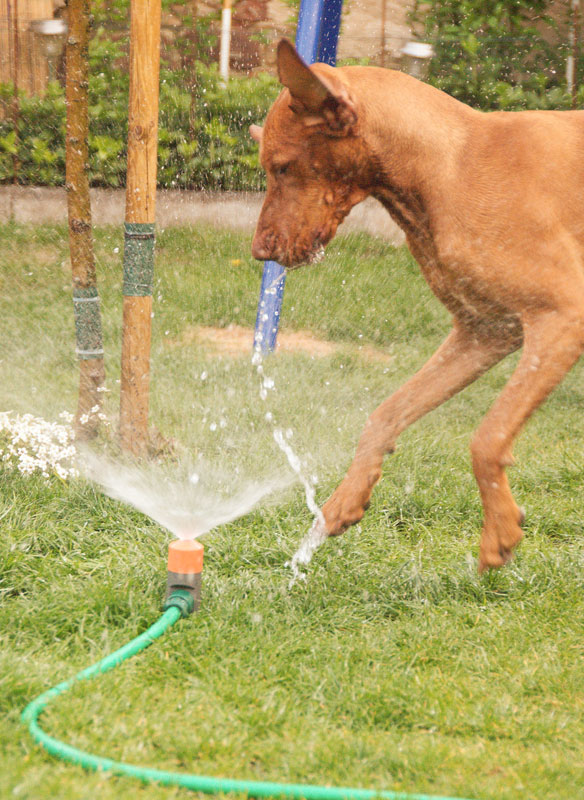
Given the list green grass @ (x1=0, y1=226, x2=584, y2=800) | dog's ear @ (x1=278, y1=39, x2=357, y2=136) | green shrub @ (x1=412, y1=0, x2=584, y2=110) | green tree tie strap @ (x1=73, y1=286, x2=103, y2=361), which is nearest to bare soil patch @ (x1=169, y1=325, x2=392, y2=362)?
green grass @ (x1=0, y1=226, x2=584, y2=800)

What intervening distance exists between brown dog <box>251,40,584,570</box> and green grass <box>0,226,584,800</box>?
431 millimetres

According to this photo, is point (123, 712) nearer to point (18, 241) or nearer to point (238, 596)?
point (238, 596)

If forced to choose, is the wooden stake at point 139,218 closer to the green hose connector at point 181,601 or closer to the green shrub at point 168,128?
the green hose connector at point 181,601

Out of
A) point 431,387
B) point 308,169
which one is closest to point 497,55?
point 431,387

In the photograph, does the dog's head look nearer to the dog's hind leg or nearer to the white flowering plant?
the dog's hind leg

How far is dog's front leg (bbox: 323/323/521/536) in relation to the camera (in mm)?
2867

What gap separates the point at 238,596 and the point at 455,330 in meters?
1.12

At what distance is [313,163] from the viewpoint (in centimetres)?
256

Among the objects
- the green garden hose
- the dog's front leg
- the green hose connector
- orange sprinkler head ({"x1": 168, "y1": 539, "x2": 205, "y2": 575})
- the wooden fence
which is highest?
the wooden fence

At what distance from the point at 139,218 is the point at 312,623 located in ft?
6.51

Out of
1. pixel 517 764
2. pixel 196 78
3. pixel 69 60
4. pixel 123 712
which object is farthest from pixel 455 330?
pixel 196 78

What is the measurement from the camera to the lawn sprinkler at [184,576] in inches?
108

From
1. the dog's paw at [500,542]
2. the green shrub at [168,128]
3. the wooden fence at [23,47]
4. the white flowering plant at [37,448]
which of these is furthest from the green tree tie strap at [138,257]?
the wooden fence at [23,47]

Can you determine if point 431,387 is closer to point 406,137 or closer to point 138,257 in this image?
point 406,137
